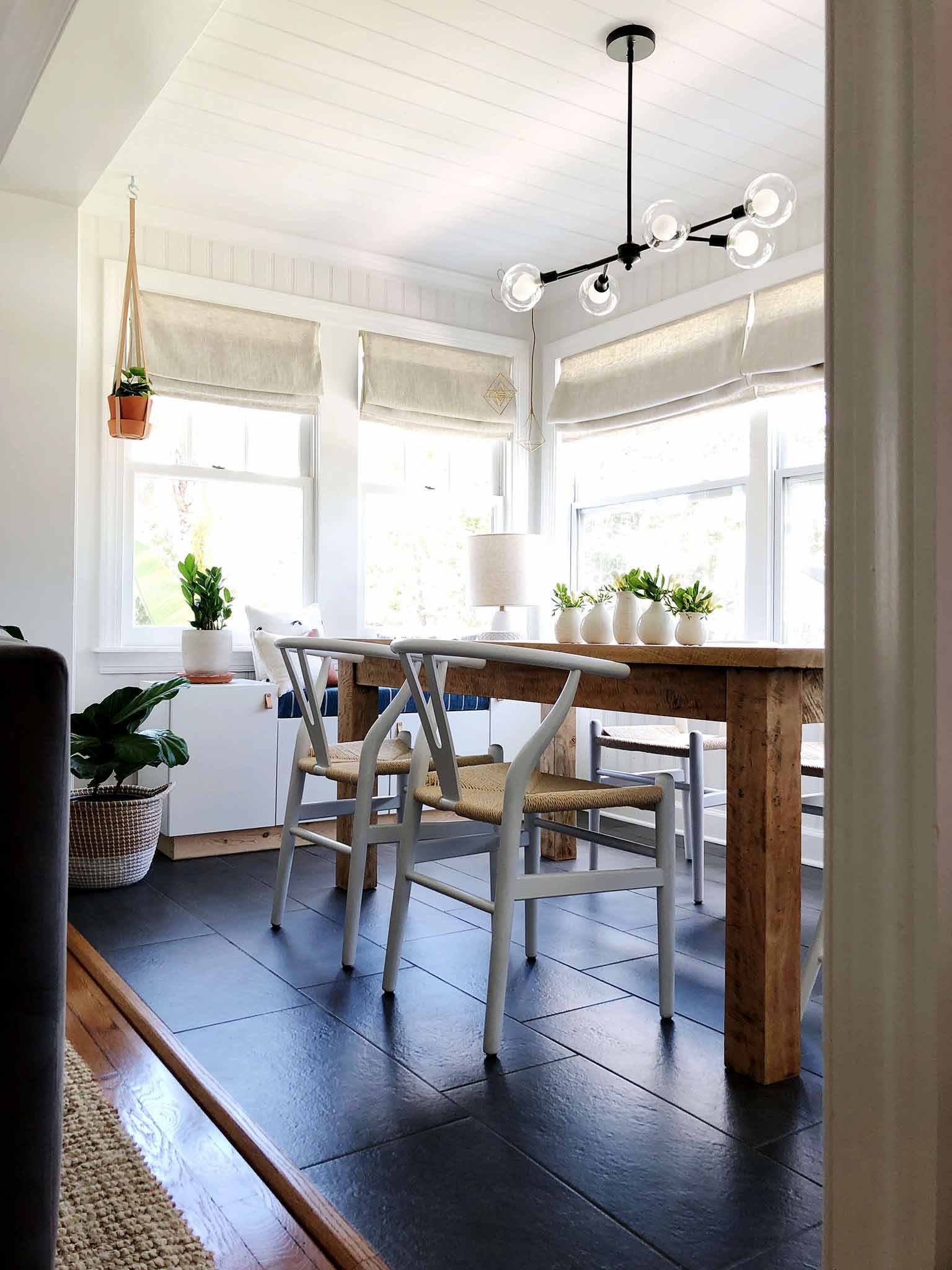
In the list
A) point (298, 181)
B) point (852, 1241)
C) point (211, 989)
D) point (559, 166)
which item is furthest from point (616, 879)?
point (298, 181)

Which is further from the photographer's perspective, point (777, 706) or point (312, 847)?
point (312, 847)

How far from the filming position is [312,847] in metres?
4.03

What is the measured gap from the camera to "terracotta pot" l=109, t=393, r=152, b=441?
3740 millimetres

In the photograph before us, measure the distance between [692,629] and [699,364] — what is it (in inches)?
Result: 83.9

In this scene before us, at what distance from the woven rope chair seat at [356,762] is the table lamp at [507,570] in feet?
3.60

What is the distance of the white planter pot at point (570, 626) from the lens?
2.95 m

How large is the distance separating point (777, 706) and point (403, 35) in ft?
7.70

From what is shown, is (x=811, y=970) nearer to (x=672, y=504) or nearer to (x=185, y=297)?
(x=672, y=504)

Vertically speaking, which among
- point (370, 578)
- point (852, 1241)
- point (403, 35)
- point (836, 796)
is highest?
point (403, 35)

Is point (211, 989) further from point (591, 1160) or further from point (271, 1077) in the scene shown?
point (591, 1160)

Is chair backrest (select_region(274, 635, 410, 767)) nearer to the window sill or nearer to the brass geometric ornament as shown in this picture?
the window sill

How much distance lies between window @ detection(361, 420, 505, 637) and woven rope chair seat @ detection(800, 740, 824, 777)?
2.44 metres

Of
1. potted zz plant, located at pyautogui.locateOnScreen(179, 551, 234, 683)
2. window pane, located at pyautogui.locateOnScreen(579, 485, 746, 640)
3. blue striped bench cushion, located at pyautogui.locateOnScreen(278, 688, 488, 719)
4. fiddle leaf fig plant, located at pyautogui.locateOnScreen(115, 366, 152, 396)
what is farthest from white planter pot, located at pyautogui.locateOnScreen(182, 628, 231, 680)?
window pane, located at pyautogui.locateOnScreen(579, 485, 746, 640)

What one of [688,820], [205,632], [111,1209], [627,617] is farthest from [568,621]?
[111,1209]
